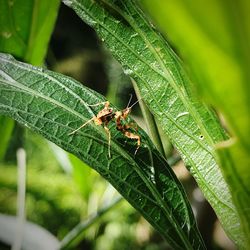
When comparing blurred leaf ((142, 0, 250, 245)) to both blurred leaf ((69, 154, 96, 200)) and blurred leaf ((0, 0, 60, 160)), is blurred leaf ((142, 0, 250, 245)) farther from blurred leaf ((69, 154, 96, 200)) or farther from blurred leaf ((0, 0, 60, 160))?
blurred leaf ((69, 154, 96, 200))

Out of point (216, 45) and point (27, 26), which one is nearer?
point (216, 45)

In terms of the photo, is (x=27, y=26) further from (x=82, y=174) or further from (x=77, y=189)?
(x=77, y=189)

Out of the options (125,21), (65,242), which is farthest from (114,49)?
(65,242)

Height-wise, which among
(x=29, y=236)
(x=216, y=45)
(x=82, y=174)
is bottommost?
(x=216, y=45)

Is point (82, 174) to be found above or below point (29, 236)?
above

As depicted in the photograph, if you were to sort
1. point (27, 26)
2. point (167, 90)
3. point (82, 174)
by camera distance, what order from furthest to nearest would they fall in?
point (82, 174), point (27, 26), point (167, 90)

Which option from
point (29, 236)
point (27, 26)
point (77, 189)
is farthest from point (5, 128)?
point (77, 189)

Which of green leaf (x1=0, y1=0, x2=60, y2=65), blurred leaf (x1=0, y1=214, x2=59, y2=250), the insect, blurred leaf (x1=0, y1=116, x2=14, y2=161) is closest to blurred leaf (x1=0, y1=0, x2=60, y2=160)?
green leaf (x1=0, y1=0, x2=60, y2=65)
